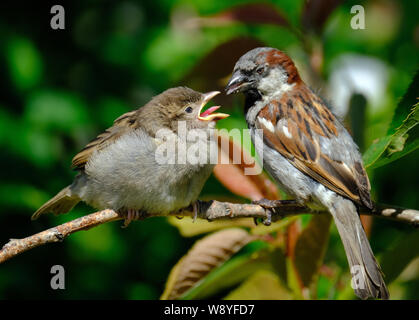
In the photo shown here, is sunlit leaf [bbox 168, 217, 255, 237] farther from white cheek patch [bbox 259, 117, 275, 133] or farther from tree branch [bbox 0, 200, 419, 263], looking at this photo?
white cheek patch [bbox 259, 117, 275, 133]

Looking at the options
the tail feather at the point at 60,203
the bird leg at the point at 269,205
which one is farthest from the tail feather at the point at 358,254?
the tail feather at the point at 60,203

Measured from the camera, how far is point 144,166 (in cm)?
274

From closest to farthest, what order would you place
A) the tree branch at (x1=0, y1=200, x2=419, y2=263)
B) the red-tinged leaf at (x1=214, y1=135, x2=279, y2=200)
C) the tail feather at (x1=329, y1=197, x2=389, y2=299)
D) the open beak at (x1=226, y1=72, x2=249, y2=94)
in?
the tree branch at (x1=0, y1=200, x2=419, y2=263)
the tail feather at (x1=329, y1=197, x2=389, y2=299)
the red-tinged leaf at (x1=214, y1=135, x2=279, y2=200)
the open beak at (x1=226, y1=72, x2=249, y2=94)

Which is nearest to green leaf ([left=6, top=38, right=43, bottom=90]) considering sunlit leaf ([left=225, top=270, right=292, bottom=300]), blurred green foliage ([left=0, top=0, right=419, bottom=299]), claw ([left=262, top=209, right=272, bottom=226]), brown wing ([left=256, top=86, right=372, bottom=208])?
blurred green foliage ([left=0, top=0, right=419, bottom=299])

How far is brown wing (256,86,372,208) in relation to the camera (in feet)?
9.01

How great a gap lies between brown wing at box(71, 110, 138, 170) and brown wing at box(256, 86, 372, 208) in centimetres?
70

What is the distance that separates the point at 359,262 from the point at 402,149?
713 mm

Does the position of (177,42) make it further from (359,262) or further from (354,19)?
(359,262)

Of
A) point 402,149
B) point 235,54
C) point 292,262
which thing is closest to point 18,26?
point 235,54

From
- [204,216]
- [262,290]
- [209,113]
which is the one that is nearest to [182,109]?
[209,113]

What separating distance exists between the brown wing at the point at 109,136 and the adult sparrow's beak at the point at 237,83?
518 mm

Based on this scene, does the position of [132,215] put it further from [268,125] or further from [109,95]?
[109,95]

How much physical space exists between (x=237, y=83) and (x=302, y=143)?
47cm

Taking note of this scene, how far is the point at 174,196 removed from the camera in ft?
8.82
